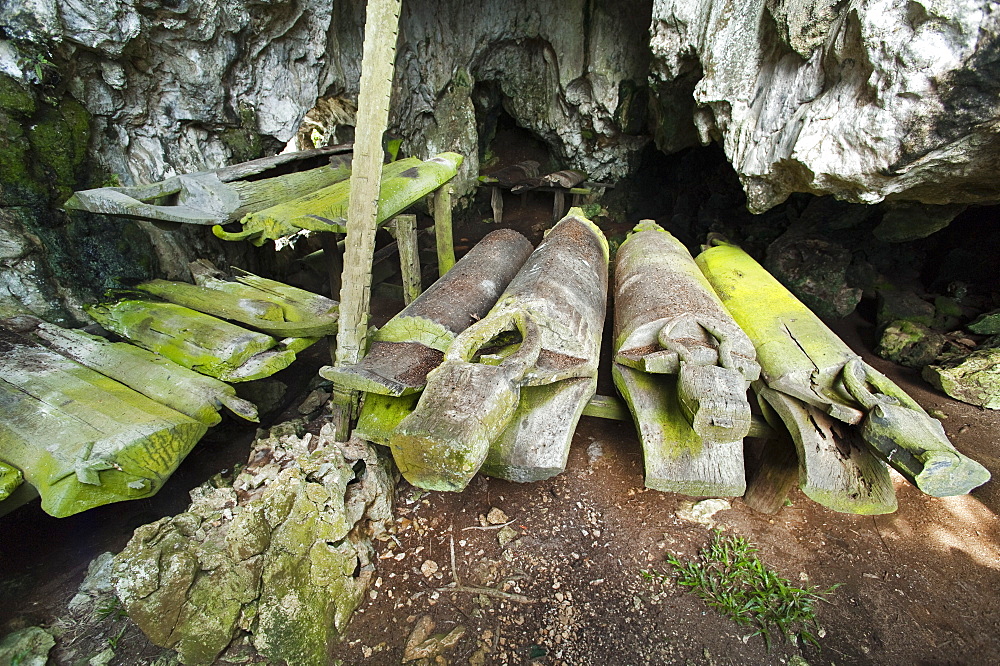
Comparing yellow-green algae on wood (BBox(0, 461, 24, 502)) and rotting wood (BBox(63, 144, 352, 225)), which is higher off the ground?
rotting wood (BBox(63, 144, 352, 225))

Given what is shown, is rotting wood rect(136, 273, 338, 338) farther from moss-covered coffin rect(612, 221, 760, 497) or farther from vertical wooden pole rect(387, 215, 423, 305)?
moss-covered coffin rect(612, 221, 760, 497)

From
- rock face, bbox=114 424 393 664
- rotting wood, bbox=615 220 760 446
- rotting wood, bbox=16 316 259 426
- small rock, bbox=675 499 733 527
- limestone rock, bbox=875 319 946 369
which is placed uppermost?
rotting wood, bbox=615 220 760 446

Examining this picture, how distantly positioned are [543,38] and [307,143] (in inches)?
195

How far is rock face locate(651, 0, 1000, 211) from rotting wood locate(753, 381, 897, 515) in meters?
1.89

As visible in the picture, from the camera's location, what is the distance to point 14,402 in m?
2.48

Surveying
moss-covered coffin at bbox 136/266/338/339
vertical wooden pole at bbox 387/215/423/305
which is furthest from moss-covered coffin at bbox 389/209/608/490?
vertical wooden pole at bbox 387/215/423/305

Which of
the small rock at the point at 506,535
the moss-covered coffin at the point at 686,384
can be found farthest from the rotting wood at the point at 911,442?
the small rock at the point at 506,535

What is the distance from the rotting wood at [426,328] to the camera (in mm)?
2645

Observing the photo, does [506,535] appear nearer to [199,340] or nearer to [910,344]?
Answer: [199,340]

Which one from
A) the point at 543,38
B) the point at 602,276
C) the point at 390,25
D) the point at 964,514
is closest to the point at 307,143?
the point at 543,38

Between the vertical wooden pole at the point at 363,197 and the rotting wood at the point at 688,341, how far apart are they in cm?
181

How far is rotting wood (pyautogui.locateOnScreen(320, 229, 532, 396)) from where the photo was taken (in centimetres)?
264

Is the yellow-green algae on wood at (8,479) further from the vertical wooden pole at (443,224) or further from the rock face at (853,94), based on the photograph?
the rock face at (853,94)

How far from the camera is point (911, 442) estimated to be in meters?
2.07
